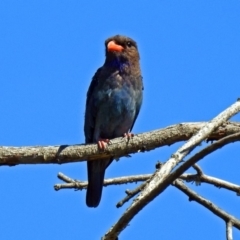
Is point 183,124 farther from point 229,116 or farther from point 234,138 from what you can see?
point 234,138

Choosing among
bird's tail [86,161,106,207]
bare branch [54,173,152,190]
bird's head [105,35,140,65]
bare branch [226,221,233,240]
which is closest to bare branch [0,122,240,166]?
bare branch [54,173,152,190]

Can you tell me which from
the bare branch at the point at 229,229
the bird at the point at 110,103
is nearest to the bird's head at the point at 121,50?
the bird at the point at 110,103

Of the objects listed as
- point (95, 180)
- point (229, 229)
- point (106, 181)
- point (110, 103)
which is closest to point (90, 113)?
point (110, 103)

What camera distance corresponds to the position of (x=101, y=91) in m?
6.69

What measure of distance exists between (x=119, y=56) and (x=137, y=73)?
264 mm

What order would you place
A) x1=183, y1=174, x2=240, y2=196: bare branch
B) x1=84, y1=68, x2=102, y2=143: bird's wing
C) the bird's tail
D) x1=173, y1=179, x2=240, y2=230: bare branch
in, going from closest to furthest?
x1=173, y1=179, x2=240, y2=230: bare branch < x1=183, y1=174, x2=240, y2=196: bare branch < the bird's tail < x1=84, y1=68, x2=102, y2=143: bird's wing

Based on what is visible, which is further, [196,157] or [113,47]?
[113,47]

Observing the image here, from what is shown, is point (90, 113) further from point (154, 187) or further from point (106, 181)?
point (154, 187)

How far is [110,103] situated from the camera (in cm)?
661

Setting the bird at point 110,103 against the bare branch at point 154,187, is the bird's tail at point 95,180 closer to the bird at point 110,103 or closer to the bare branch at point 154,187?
the bird at point 110,103

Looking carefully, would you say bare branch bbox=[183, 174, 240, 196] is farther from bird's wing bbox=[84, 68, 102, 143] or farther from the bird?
bird's wing bbox=[84, 68, 102, 143]

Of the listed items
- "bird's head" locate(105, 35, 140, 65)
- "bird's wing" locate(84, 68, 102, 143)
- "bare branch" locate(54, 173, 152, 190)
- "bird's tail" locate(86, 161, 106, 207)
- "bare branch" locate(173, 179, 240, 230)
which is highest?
"bird's head" locate(105, 35, 140, 65)

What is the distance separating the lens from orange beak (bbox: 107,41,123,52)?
22.9 ft

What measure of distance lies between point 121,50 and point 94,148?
7.08 feet
